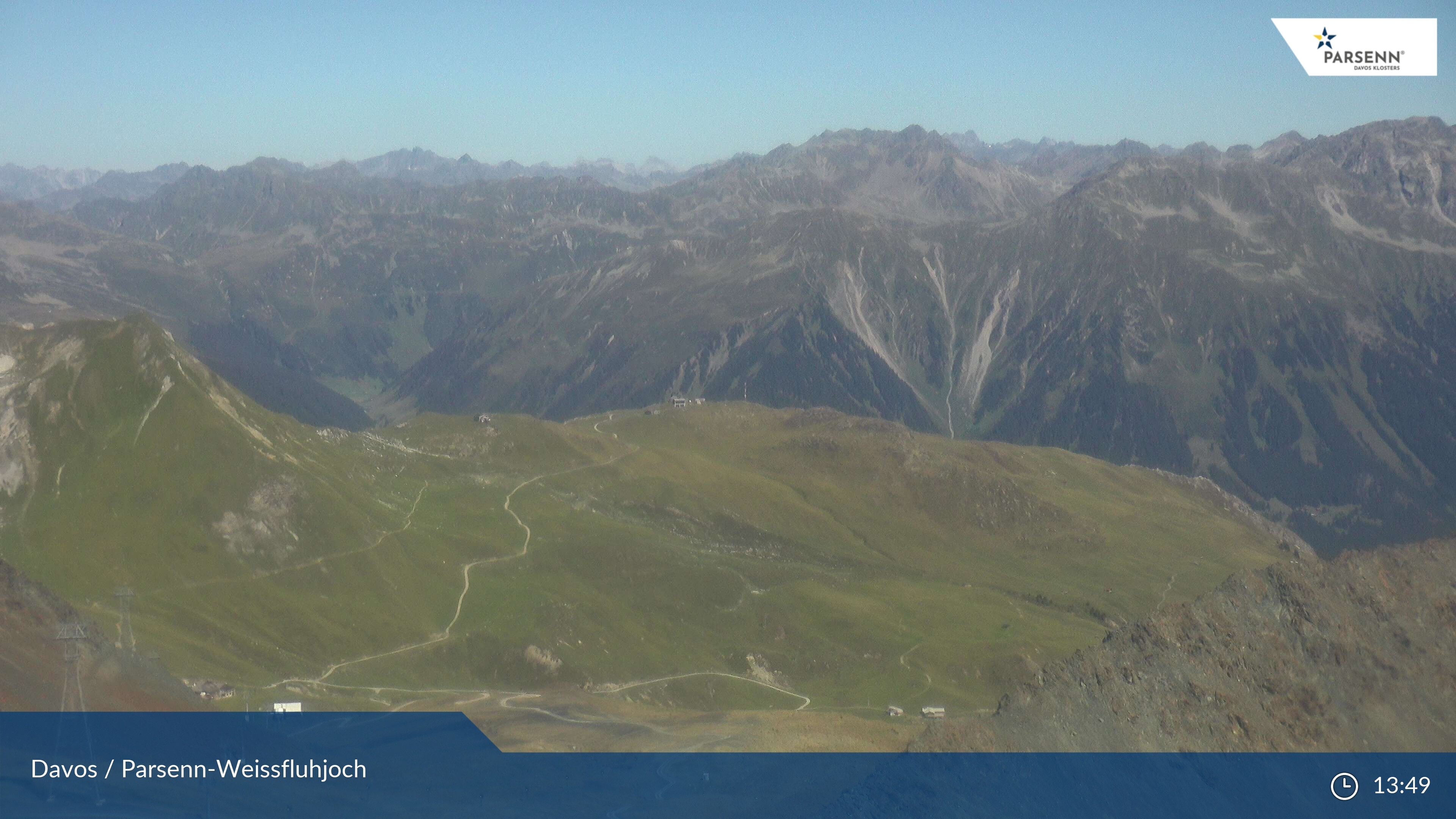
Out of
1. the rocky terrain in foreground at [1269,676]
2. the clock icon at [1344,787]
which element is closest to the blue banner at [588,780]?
the clock icon at [1344,787]

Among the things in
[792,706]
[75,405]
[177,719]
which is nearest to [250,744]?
[177,719]

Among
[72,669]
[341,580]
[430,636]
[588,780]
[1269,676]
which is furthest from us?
[341,580]

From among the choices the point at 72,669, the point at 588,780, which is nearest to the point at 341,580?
the point at 72,669

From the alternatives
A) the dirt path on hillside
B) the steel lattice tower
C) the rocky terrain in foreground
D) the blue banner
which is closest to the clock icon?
the blue banner

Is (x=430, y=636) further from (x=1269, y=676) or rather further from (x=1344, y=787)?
(x=1344, y=787)

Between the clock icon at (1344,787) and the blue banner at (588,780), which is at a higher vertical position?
the blue banner at (588,780)

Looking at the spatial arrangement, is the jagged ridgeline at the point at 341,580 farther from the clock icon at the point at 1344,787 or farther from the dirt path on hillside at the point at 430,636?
the clock icon at the point at 1344,787

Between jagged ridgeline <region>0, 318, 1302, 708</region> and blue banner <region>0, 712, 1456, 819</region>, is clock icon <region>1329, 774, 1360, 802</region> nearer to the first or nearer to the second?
blue banner <region>0, 712, 1456, 819</region>
